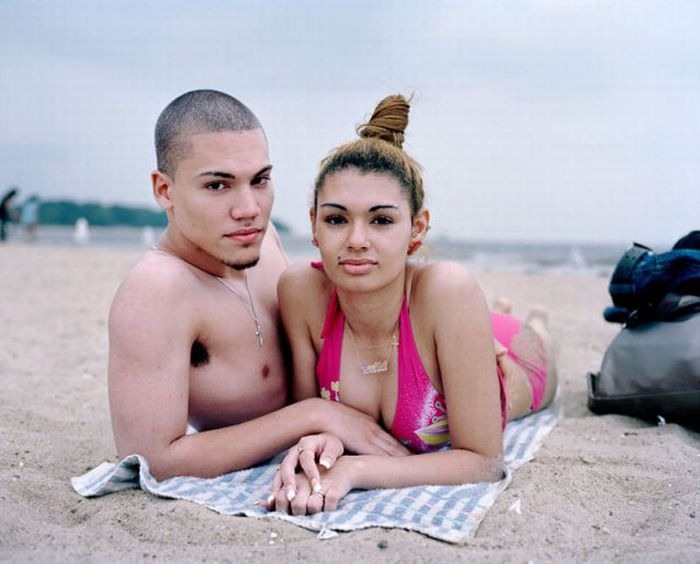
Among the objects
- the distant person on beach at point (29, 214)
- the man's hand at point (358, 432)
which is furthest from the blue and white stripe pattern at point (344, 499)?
the distant person on beach at point (29, 214)

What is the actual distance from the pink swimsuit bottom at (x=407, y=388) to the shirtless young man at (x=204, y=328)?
0.36ft

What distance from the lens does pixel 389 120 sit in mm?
2979

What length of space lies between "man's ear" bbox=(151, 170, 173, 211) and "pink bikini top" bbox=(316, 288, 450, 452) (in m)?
0.83

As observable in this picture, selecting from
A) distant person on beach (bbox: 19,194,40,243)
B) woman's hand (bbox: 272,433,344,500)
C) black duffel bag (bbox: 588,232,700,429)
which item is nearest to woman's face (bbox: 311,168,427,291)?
woman's hand (bbox: 272,433,344,500)

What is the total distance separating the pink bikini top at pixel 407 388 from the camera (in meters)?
3.01

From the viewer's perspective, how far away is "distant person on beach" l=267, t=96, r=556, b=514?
275 centimetres

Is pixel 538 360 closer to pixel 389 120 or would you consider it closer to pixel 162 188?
pixel 389 120

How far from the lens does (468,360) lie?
2828mm

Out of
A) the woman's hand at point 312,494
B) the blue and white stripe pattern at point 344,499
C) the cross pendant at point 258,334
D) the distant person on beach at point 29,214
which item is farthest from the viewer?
the distant person on beach at point 29,214

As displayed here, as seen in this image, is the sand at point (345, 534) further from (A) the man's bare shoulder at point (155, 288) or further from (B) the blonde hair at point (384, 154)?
(B) the blonde hair at point (384, 154)

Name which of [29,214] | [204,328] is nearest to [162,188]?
[204,328]

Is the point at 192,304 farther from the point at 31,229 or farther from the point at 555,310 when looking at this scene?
the point at 31,229

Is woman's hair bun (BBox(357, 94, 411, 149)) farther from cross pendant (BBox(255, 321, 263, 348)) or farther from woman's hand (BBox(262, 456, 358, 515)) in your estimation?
woman's hand (BBox(262, 456, 358, 515))

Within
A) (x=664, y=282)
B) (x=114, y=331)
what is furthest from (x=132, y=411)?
(x=664, y=282)
